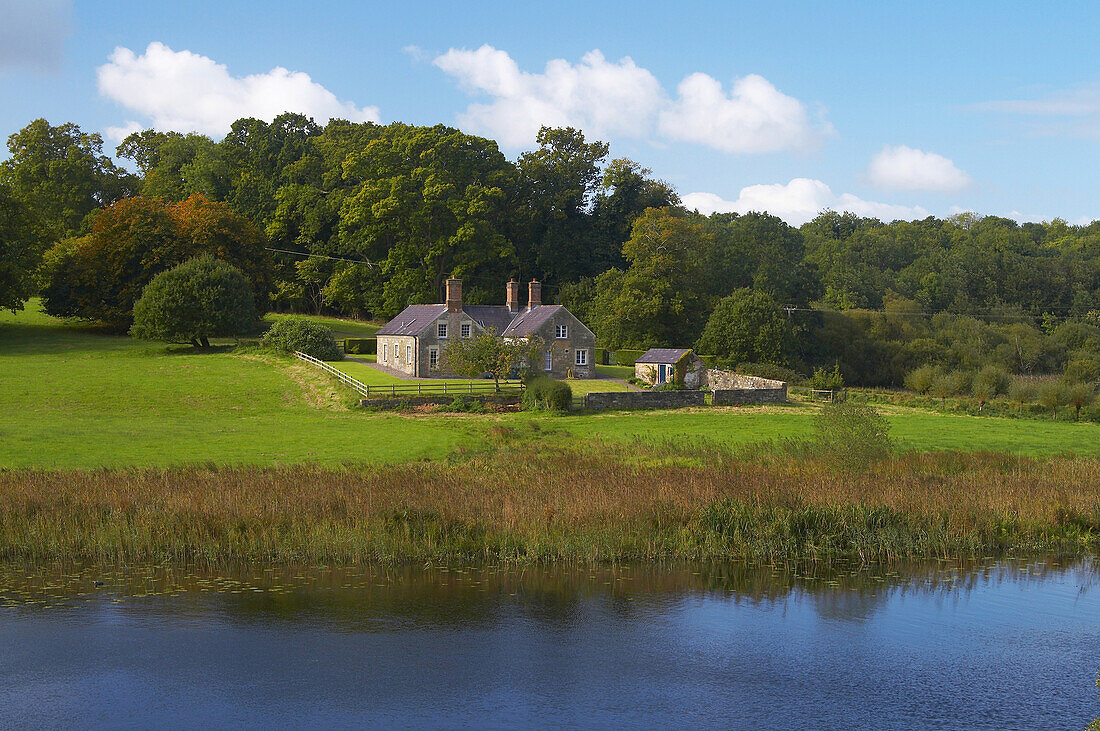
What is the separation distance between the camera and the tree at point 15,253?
201ft

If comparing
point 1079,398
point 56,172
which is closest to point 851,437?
point 1079,398

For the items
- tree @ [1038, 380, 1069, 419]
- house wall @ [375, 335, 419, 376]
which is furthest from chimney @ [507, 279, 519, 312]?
tree @ [1038, 380, 1069, 419]

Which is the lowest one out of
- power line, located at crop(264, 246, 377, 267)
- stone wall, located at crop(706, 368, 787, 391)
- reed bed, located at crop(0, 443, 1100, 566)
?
reed bed, located at crop(0, 443, 1100, 566)

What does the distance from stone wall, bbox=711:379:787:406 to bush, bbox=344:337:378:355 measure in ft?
93.3

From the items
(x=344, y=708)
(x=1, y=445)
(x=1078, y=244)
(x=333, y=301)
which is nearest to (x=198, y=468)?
(x=1, y=445)

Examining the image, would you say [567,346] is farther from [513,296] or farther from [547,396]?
[547,396]

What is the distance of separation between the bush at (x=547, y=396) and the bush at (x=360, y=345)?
25.7 m

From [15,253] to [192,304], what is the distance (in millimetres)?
12824

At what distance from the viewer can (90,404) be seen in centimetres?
4359

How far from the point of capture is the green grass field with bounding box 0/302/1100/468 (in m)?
30.0

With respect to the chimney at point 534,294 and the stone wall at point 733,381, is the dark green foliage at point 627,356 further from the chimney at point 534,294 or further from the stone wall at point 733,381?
the stone wall at point 733,381

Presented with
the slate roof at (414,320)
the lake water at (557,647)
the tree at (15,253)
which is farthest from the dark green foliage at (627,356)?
the lake water at (557,647)

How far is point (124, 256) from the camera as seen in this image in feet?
216

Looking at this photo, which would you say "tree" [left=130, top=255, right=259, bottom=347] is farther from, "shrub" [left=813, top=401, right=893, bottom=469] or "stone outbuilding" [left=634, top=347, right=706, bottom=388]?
"shrub" [left=813, top=401, right=893, bottom=469]
